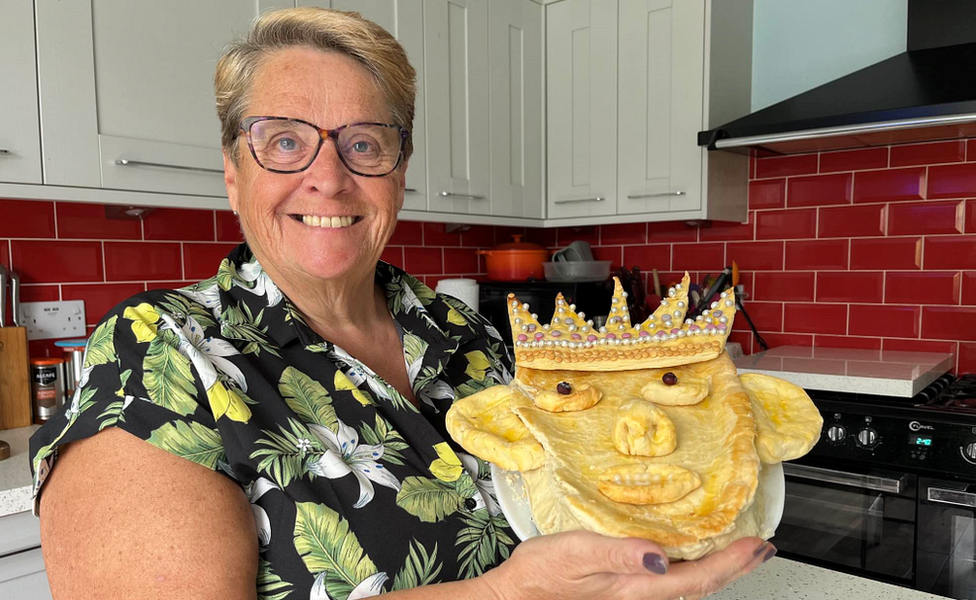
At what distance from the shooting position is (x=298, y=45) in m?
0.79

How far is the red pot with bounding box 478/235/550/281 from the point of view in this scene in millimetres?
2580

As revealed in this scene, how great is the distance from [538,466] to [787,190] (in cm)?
204

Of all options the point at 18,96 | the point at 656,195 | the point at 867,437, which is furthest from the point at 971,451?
the point at 18,96

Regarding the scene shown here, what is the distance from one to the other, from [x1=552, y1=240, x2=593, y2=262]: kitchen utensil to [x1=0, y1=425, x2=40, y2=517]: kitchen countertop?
1.69 m

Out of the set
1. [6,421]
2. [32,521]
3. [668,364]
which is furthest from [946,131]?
[6,421]

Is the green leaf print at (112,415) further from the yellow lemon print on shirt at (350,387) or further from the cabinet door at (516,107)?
the cabinet door at (516,107)

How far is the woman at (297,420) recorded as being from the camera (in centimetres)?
57

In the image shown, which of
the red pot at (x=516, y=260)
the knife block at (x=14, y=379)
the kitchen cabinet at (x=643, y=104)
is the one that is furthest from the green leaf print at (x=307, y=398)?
the red pot at (x=516, y=260)

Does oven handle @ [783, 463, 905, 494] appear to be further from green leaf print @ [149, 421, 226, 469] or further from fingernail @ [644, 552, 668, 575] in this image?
green leaf print @ [149, 421, 226, 469]

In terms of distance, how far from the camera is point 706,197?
2.17 meters

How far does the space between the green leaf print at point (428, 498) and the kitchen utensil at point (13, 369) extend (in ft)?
4.25

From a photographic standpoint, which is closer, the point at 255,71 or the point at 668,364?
the point at 668,364

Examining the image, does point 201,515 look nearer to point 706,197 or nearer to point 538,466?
point 538,466

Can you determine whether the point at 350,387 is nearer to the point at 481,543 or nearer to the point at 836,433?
the point at 481,543
